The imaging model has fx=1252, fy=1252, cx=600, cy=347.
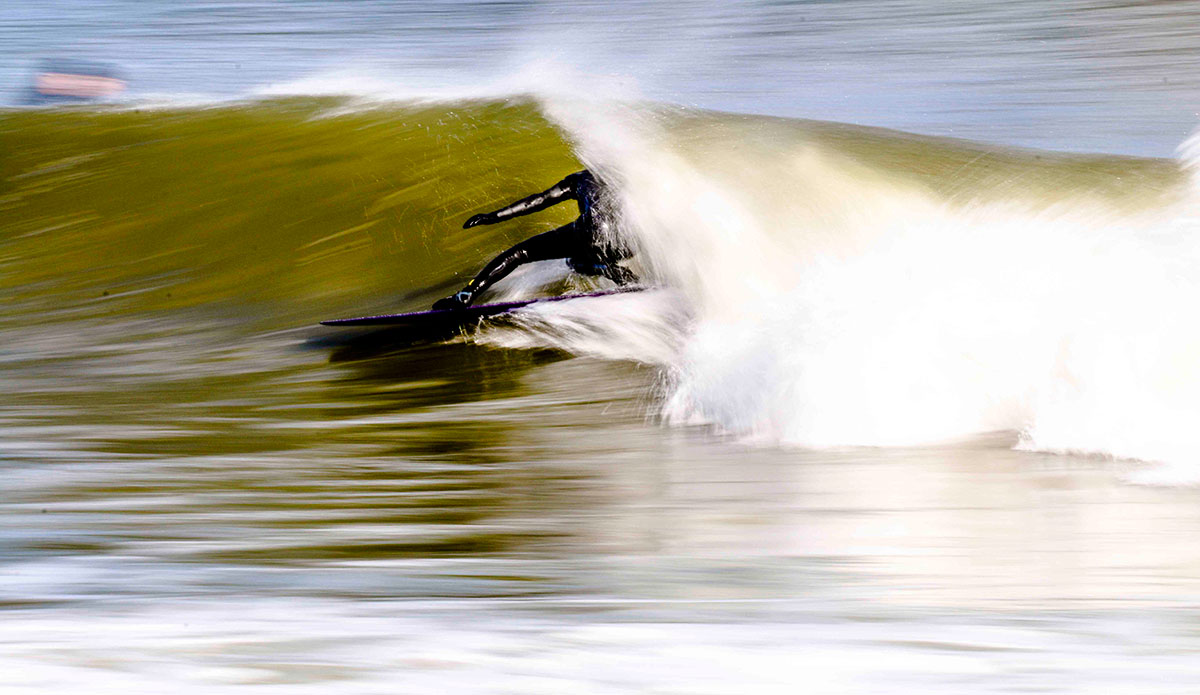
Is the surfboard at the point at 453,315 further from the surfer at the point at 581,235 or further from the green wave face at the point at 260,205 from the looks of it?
the green wave face at the point at 260,205

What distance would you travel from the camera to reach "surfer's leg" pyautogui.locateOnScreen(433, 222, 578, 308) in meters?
6.93

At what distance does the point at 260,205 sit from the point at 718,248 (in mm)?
7416

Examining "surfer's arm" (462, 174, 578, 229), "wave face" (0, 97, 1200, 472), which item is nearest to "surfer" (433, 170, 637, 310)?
"surfer's arm" (462, 174, 578, 229)

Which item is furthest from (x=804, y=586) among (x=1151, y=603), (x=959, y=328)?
(x=959, y=328)

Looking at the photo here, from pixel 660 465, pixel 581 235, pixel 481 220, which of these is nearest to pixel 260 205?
pixel 481 220

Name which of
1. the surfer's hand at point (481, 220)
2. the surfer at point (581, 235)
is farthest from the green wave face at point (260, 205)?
the surfer at point (581, 235)

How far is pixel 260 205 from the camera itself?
1315 cm

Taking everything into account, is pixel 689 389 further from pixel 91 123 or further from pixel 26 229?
pixel 91 123

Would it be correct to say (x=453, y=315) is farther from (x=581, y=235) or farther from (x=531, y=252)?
(x=581, y=235)

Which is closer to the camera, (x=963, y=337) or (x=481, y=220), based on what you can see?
(x=963, y=337)

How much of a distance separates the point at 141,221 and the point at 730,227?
26.9 feet

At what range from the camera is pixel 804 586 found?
2721 mm

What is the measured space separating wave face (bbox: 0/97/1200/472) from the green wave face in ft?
0.14

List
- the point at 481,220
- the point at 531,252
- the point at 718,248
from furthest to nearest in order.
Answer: the point at 718,248
the point at 531,252
the point at 481,220
